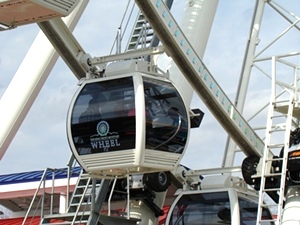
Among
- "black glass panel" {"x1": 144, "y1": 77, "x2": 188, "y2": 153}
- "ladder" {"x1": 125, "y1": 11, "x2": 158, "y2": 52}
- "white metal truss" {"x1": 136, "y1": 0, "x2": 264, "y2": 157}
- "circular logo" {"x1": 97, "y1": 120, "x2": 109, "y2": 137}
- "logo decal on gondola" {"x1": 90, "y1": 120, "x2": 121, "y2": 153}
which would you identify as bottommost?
"logo decal on gondola" {"x1": 90, "y1": 120, "x2": 121, "y2": 153}

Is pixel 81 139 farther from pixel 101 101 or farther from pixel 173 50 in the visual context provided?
pixel 173 50

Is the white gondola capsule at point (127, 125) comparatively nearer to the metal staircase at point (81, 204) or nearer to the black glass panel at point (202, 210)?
the metal staircase at point (81, 204)

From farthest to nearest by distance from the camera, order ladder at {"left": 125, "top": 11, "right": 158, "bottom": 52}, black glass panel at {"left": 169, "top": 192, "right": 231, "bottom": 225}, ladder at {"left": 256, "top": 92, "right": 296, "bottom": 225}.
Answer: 1. ladder at {"left": 125, "top": 11, "right": 158, "bottom": 52}
2. black glass panel at {"left": 169, "top": 192, "right": 231, "bottom": 225}
3. ladder at {"left": 256, "top": 92, "right": 296, "bottom": 225}

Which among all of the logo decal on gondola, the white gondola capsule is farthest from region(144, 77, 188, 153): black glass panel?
the logo decal on gondola

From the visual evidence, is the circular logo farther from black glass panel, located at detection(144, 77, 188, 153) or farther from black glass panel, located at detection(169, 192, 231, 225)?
black glass panel, located at detection(169, 192, 231, 225)

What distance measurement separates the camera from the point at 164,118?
1277 centimetres

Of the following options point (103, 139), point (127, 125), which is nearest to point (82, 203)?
point (103, 139)

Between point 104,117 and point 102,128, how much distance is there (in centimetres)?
18

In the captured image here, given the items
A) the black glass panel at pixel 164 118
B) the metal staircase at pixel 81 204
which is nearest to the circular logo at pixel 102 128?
the black glass panel at pixel 164 118

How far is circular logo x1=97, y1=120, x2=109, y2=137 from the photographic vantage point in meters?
12.7

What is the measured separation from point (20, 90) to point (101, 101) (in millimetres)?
3591

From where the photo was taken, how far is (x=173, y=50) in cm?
1362

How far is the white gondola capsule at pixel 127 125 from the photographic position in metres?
12.4

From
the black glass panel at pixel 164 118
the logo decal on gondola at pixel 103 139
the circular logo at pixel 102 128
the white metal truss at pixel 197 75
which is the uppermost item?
the white metal truss at pixel 197 75
